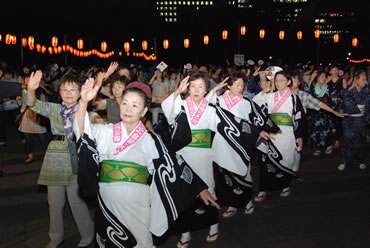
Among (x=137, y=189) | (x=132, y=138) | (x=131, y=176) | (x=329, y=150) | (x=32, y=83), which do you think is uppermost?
(x=32, y=83)

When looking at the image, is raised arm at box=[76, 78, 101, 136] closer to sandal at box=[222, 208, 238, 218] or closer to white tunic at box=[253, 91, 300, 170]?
sandal at box=[222, 208, 238, 218]

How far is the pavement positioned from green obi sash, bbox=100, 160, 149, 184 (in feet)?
5.50

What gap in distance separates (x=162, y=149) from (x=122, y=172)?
382mm

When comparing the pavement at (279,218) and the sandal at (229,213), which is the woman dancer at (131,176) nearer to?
the pavement at (279,218)

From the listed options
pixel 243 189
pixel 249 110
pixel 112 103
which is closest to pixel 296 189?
pixel 243 189

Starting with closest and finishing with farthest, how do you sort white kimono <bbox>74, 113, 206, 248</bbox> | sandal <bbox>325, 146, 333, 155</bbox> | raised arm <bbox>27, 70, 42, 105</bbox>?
white kimono <bbox>74, 113, 206, 248</bbox>
raised arm <bbox>27, 70, 42, 105</bbox>
sandal <bbox>325, 146, 333, 155</bbox>

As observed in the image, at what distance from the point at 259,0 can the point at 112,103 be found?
64163mm

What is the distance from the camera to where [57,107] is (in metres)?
4.24

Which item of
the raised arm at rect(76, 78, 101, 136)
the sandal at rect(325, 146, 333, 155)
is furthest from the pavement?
the raised arm at rect(76, 78, 101, 136)

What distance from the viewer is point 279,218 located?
5.48 metres

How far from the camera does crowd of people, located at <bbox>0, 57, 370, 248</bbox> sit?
10.9 ft

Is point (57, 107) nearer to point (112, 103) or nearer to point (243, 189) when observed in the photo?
point (112, 103)

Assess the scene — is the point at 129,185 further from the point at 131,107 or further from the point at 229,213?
the point at 229,213

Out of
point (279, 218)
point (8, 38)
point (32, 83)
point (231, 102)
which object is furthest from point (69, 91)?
point (8, 38)
